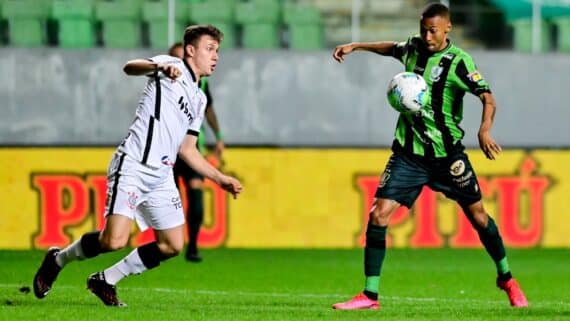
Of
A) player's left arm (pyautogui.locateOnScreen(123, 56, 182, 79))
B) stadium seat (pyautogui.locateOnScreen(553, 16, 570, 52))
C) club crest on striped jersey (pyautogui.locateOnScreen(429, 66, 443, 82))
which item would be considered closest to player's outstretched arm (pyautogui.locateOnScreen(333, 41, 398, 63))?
club crest on striped jersey (pyautogui.locateOnScreen(429, 66, 443, 82))

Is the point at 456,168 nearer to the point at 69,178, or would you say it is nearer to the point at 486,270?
the point at 486,270

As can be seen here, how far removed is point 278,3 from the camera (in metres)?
18.3

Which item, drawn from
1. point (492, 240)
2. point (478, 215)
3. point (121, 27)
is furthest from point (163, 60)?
point (121, 27)

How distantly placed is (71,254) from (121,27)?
29.6 feet

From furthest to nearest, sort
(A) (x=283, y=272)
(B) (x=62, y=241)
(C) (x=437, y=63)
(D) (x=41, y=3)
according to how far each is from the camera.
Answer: (D) (x=41, y=3) → (B) (x=62, y=241) → (A) (x=283, y=272) → (C) (x=437, y=63)

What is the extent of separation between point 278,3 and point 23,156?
4.20 metres

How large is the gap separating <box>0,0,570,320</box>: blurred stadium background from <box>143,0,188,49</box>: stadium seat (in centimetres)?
2

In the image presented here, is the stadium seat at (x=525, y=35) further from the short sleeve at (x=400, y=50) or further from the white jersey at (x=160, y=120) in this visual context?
the white jersey at (x=160, y=120)

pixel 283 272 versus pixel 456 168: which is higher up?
pixel 456 168

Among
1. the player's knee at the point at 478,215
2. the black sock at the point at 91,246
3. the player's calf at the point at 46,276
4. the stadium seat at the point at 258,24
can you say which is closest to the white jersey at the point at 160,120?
the black sock at the point at 91,246

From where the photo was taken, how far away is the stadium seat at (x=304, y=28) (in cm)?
1809

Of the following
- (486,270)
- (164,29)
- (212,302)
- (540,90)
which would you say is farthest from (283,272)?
(540,90)

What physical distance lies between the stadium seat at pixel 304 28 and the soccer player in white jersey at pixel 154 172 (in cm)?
903

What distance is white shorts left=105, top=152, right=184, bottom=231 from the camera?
880 cm
